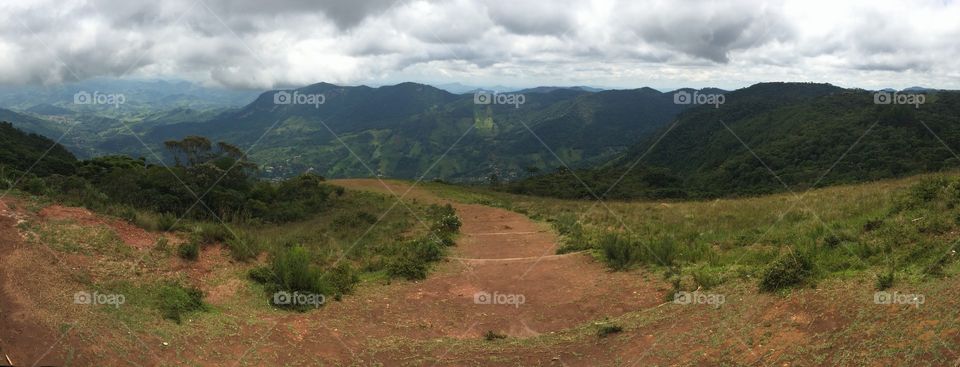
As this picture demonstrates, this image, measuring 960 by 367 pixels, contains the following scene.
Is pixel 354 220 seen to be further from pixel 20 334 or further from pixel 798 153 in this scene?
pixel 798 153

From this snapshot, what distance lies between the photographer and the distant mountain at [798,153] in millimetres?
63281

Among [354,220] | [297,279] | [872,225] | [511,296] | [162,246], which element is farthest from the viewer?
[354,220]

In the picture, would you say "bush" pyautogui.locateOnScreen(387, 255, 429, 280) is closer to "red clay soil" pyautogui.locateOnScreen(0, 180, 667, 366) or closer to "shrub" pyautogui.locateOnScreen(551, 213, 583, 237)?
"red clay soil" pyautogui.locateOnScreen(0, 180, 667, 366)

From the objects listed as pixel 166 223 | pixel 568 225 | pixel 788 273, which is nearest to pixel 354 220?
pixel 568 225

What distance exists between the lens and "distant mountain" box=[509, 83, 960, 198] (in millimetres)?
63281

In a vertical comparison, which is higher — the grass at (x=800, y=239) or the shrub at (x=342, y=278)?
the grass at (x=800, y=239)

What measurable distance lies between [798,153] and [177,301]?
356 feet

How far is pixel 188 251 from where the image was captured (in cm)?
1141

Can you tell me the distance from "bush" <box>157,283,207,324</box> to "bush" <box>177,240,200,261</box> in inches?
71.9

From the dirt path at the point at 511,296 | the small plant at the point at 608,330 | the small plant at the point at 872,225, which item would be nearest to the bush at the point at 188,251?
the dirt path at the point at 511,296

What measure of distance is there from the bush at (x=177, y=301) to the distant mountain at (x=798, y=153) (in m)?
37.5

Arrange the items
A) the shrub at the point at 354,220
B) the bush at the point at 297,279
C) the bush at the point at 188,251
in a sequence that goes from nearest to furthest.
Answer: the bush at the point at 297,279 < the bush at the point at 188,251 < the shrub at the point at 354,220

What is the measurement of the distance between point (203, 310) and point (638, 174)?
2903 inches

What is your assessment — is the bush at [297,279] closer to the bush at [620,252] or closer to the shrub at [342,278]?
the shrub at [342,278]
